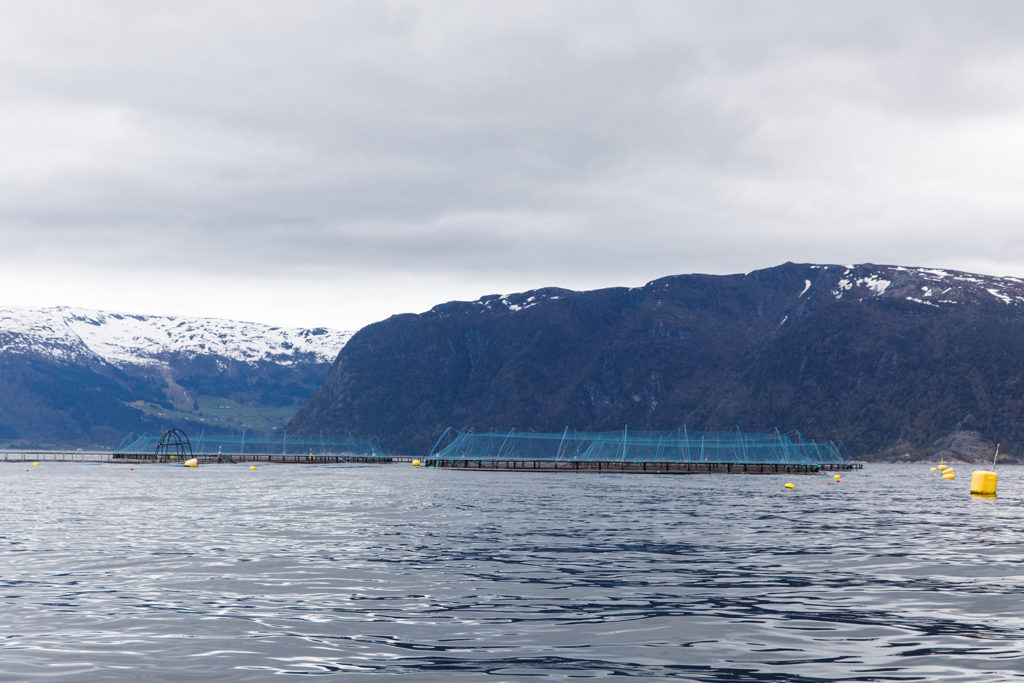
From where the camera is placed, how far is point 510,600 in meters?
29.5

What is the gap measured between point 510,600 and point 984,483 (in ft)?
285

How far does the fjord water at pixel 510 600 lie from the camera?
68.0 ft

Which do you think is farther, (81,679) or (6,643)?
(6,643)

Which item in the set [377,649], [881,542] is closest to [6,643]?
[377,649]

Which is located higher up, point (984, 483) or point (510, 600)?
point (984, 483)

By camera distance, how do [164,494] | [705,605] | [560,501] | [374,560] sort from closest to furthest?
[705,605] → [374,560] → [560,501] → [164,494]

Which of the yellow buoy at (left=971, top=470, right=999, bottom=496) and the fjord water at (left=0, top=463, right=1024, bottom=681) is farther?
the yellow buoy at (left=971, top=470, right=999, bottom=496)

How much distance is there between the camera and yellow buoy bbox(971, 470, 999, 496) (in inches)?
3917

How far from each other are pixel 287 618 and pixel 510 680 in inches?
370

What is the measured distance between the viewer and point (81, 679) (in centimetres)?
1941

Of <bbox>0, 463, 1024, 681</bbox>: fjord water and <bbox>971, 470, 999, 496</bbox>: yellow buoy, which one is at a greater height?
<bbox>971, 470, 999, 496</bbox>: yellow buoy

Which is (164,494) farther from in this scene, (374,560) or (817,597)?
(817,597)

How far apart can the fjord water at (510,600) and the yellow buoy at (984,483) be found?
42171mm

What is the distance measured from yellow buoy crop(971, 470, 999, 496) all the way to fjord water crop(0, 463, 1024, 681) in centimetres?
4217
